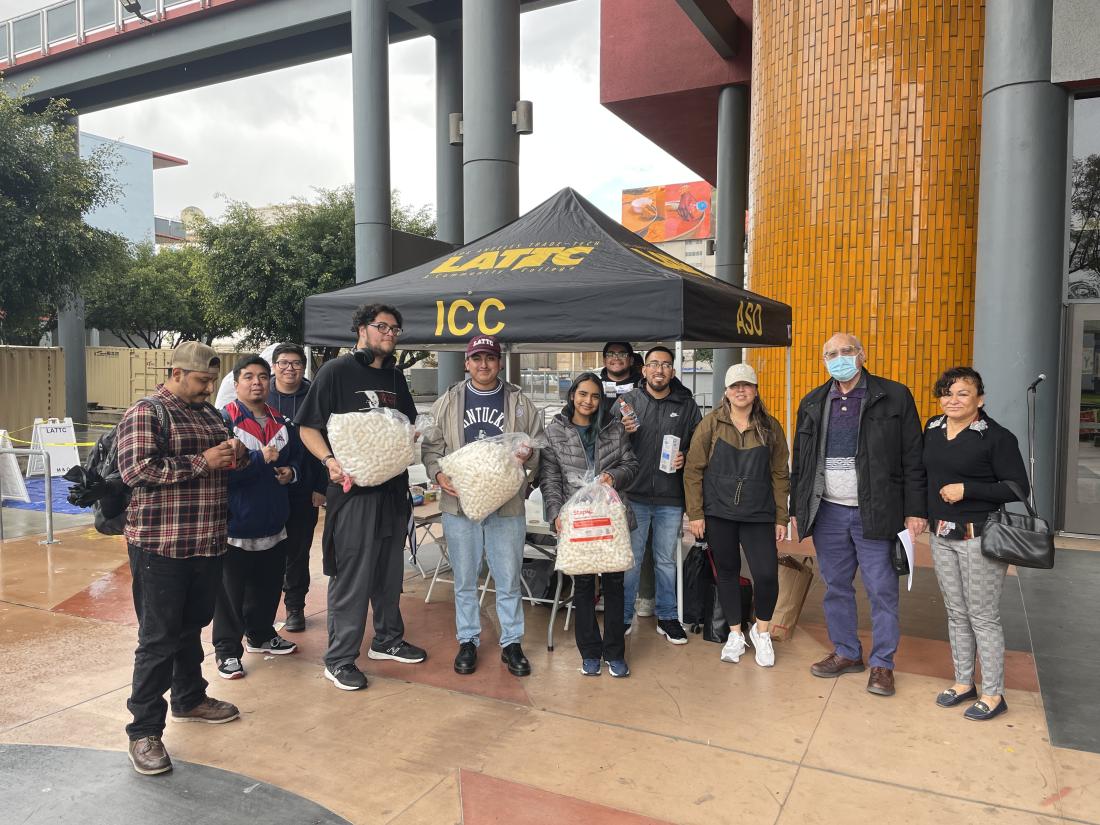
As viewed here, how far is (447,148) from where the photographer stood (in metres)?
13.3

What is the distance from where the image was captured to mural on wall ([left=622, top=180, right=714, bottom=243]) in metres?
92.7

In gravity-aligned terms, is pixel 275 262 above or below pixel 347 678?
above

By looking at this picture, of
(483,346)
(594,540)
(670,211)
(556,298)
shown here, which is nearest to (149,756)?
(594,540)

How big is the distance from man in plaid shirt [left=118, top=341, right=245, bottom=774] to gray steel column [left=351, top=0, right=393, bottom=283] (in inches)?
284

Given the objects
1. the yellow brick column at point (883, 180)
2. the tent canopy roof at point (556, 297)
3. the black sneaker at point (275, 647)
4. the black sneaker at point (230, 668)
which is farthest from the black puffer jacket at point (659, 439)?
the yellow brick column at point (883, 180)

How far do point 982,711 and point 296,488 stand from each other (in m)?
3.96

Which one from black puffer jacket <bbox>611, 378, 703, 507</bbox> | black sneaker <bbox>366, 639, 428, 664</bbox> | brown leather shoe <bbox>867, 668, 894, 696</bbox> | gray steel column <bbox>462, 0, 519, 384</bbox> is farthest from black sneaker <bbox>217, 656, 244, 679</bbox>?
gray steel column <bbox>462, 0, 519, 384</bbox>

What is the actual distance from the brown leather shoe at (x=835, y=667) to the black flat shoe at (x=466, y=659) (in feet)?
6.35

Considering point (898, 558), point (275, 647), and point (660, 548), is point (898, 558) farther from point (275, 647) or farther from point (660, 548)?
point (275, 647)

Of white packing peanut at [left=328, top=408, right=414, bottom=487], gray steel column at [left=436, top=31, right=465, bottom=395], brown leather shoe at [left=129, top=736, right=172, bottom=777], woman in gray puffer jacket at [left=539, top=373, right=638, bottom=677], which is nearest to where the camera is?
brown leather shoe at [left=129, top=736, right=172, bottom=777]

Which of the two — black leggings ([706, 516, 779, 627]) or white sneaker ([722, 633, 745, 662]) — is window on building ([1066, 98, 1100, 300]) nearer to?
black leggings ([706, 516, 779, 627])

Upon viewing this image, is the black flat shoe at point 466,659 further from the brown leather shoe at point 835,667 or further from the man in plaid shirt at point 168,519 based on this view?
the brown leather shoe at point 835,667

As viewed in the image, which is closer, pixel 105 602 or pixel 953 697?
pixel 953 697

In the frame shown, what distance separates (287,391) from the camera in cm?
507
